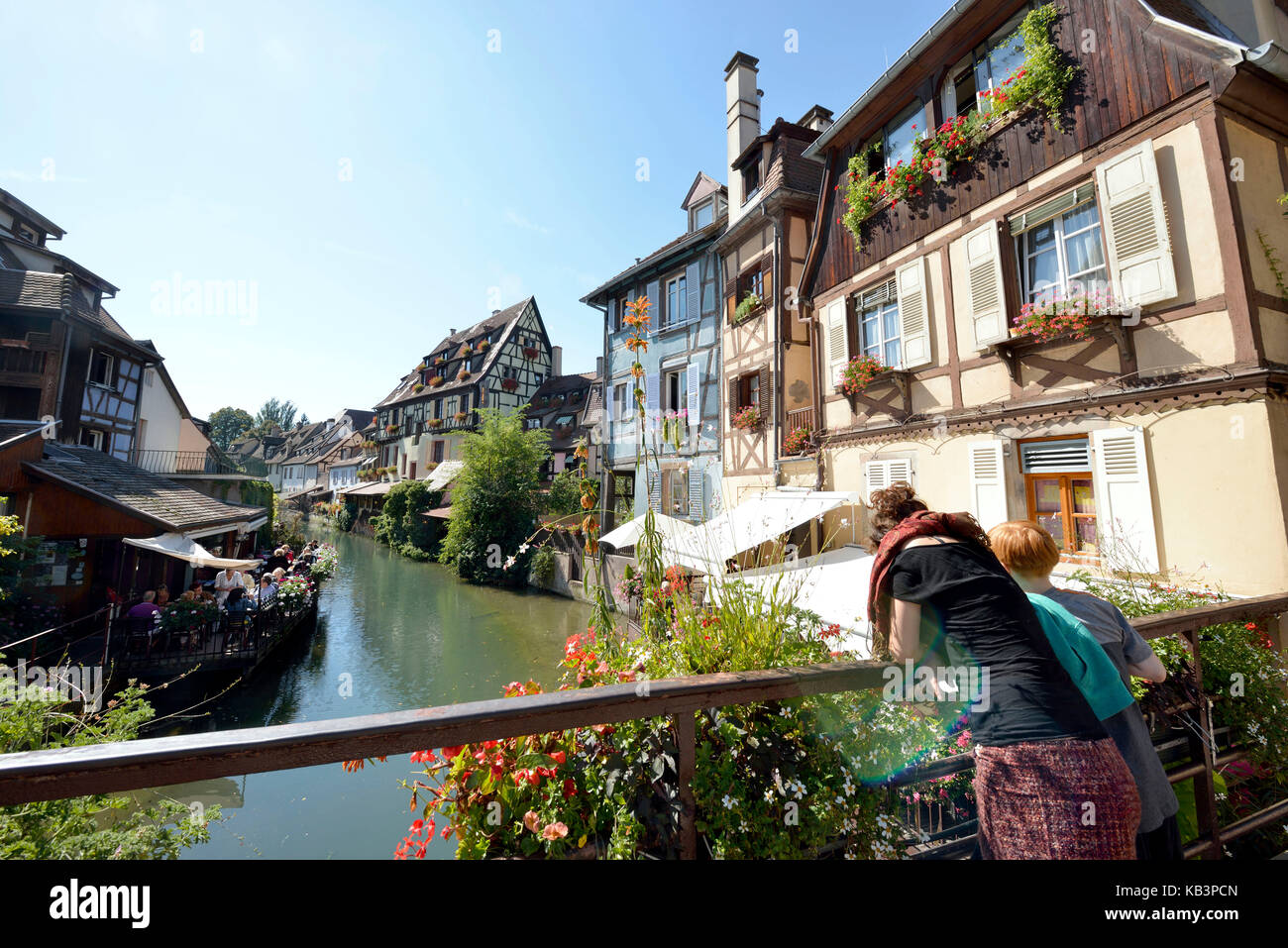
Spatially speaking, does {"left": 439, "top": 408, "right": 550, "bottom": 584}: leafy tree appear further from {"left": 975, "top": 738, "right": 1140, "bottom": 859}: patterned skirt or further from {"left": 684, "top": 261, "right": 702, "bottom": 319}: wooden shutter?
{"left": 975, "top": 738, "right": 1140, "bottom": 859}: patterned skirt

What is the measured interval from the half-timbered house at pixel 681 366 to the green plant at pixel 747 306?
1.39m

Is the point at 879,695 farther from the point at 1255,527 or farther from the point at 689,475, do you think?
the point at 689,475

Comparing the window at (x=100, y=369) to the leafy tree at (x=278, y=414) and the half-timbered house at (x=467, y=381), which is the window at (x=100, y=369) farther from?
the leafy tree at (x=278, y=414)

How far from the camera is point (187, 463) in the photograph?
2178 cm

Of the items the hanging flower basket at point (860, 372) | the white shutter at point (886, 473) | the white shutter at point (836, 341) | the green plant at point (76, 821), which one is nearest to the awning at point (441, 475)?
the white shutter at point (836, 341)

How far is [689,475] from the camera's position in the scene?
1590 cm

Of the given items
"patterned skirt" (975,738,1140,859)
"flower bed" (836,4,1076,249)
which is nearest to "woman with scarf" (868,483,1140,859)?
"patterned skirt" (975,738,1140,859)

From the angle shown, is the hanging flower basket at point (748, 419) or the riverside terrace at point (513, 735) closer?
the riverside terrace at point (513, 735)

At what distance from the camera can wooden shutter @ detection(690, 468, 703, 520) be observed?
15.5 meters

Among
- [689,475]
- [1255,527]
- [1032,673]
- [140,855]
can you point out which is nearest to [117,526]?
[140,855]

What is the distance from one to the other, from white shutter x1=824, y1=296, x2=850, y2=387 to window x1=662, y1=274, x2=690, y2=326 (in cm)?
677

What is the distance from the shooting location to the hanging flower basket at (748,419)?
13.1 m

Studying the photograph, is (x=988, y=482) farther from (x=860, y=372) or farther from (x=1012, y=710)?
(x=1012, y=710)
